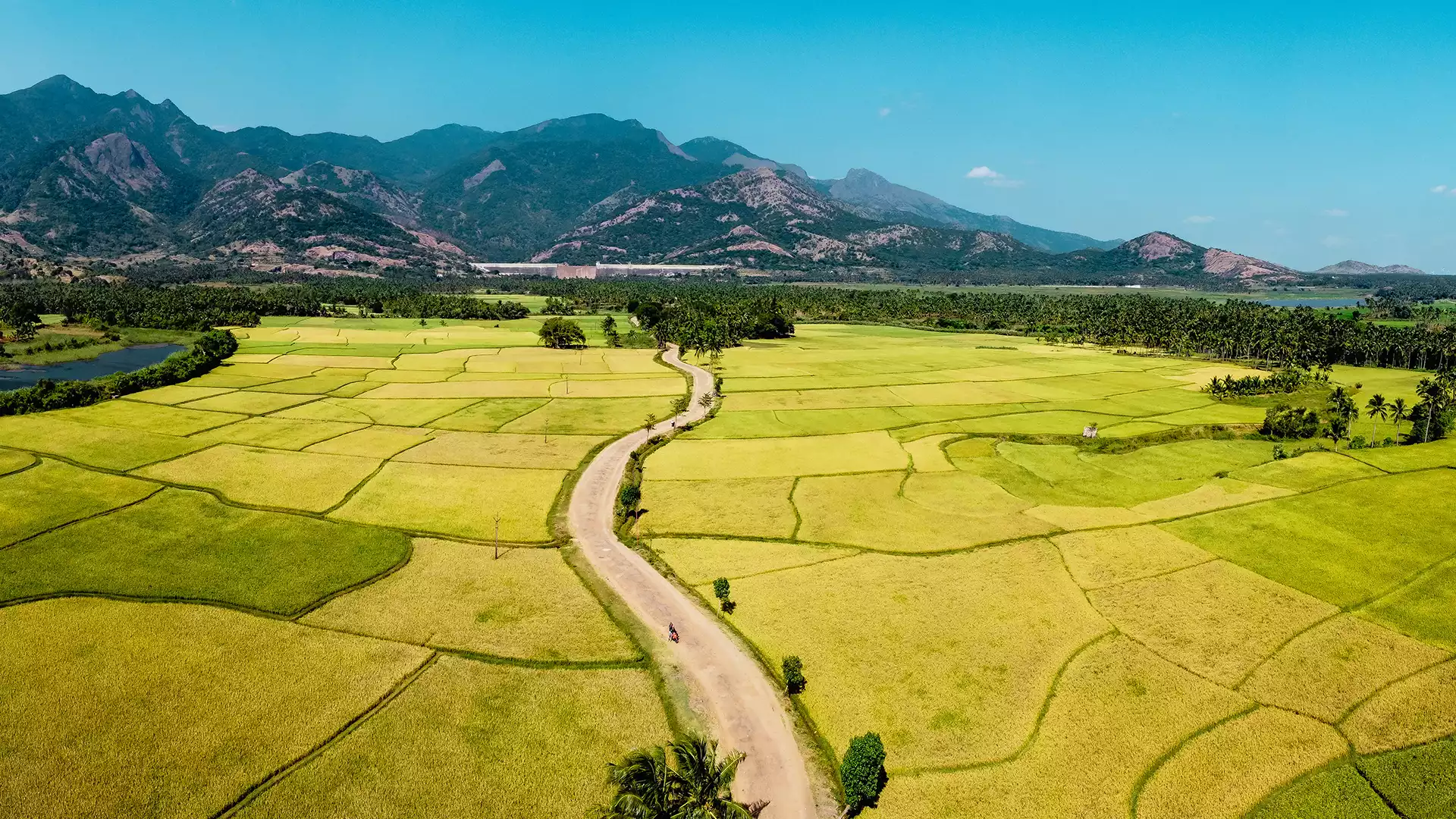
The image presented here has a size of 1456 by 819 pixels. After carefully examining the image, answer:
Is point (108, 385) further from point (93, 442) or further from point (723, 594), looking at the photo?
point (723, 594)

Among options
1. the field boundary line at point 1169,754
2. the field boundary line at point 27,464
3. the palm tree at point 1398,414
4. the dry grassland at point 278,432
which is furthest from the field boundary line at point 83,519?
the palm tree at point 1398,414

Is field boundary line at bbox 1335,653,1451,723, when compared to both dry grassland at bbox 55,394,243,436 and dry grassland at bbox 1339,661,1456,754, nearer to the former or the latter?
dry grassland at bbox 1339,661,1456,754

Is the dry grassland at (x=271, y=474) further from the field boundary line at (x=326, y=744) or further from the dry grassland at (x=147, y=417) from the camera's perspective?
the field boundary line at (x=326, y=744)

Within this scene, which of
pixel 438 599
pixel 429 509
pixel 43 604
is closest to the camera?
pixel 43 604

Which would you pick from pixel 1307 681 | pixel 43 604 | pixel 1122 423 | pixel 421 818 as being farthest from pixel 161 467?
pixel 1122 423

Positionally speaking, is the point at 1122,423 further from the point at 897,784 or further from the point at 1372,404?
the point at 897,784
